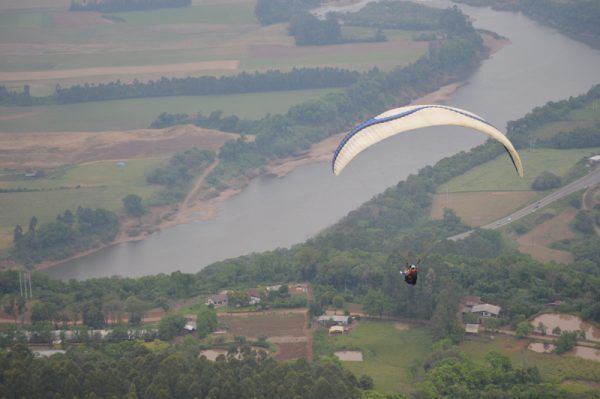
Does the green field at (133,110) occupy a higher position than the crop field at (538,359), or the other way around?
the crop field at (538,359)

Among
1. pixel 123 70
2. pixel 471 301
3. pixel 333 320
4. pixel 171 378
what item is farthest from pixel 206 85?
pixel 171 378

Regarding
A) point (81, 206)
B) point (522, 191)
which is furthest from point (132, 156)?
point (522, 191)

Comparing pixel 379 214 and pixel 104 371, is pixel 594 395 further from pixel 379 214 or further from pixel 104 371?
pixel 379 214

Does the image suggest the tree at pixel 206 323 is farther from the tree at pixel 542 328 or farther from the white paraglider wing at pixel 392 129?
the white paraglider wing at pixel 392 129

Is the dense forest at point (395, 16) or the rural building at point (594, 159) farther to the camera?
the dense forest at point (395, 16)

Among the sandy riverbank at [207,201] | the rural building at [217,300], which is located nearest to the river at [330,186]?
the sandy riverbank at [207,201]

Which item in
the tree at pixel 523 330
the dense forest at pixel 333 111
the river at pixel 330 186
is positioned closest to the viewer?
the tree at pixel 523 330
